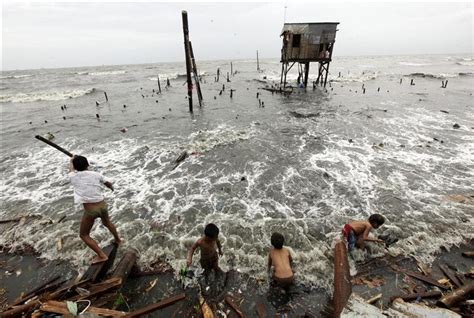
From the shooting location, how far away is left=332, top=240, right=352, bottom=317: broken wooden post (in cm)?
427

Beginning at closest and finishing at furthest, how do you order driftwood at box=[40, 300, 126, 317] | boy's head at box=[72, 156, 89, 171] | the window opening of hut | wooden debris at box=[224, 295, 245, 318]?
driftwood at box=[40, 300, 126, 317], wooden debris at box=[224, 295, 245, 318], boy's head at box=[72, 156, 89, 171], the window opening of hut

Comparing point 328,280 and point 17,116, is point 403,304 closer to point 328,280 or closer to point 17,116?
point 328,280

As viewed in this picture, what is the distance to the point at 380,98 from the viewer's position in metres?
26.2

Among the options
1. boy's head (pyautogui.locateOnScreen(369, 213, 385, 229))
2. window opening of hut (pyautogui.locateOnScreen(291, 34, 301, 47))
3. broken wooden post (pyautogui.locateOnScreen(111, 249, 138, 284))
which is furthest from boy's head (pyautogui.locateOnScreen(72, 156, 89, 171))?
window opening of hut (pyautogui.locateOnScreen(291, 34, 301, 47))

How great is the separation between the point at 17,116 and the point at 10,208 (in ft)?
66.5

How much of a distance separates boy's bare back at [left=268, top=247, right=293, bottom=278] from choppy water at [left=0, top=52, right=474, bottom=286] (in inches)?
29.0

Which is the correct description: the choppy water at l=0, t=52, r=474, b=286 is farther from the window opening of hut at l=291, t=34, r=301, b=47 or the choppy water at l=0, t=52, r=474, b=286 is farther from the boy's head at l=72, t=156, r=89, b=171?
the window opening of hut at l=291, t=34, r=301, b=47

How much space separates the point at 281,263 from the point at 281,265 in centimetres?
4

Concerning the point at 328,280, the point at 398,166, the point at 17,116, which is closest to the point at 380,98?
the point at 398,166

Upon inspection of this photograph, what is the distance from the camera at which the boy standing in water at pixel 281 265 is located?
4.95 m

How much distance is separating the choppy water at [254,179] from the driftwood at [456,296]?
1.45m

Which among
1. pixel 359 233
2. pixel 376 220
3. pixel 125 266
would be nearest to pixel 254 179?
pixel 359 233

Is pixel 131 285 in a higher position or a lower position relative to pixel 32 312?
lower

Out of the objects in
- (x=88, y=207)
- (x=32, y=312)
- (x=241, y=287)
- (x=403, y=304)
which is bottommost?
(x=241, y=287)
